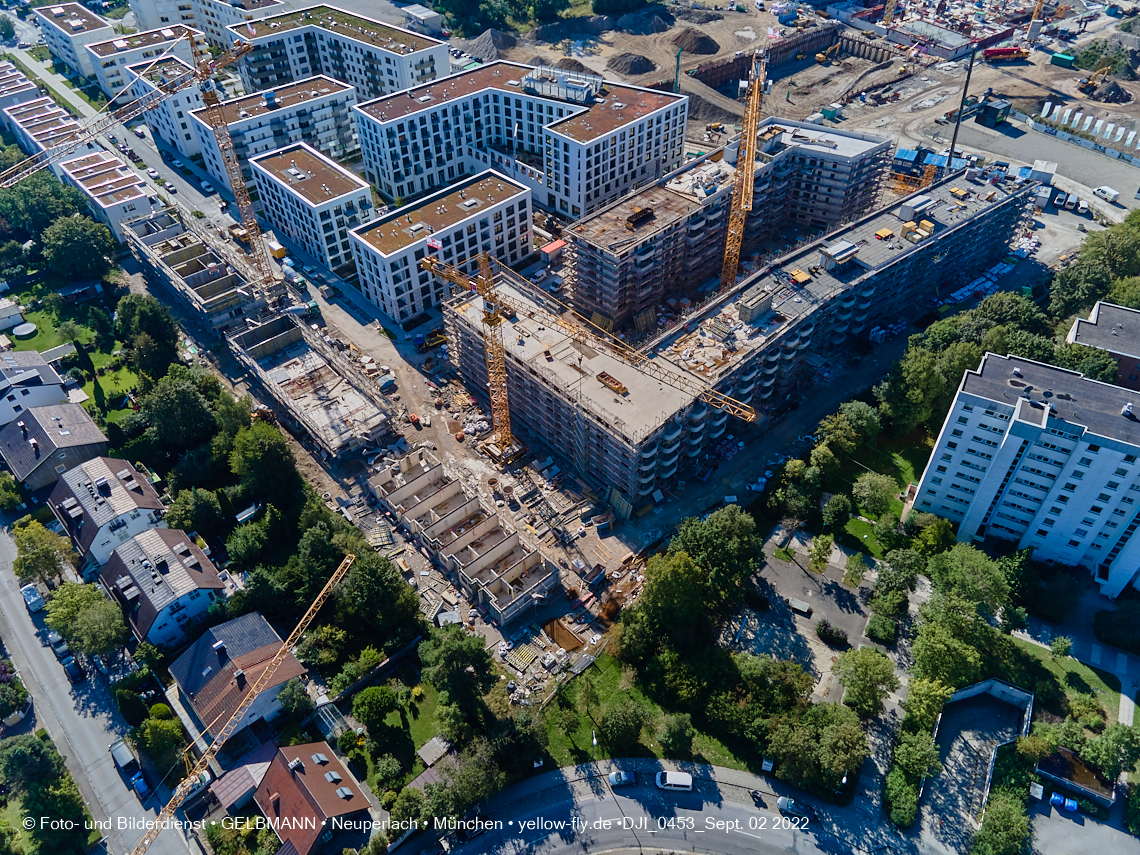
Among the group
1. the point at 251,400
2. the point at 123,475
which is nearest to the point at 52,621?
the point at 123,475

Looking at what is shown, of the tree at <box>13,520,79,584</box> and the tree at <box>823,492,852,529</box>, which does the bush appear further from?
the tree at <box>13,520,79,584</box>

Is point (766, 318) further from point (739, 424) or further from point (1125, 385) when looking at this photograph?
point (1125, 385)

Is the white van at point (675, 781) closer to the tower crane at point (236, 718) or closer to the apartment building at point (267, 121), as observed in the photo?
the tower crane at point (236, 718)

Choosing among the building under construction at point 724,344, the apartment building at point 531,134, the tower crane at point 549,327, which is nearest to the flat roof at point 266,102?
the apartment building at point 531,134

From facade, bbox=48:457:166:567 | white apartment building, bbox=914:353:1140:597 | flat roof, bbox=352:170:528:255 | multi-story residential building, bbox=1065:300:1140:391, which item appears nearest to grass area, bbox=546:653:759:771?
white apartment building, bbox=914:353:1140:597

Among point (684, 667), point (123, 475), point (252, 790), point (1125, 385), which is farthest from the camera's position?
point (1125, 385)

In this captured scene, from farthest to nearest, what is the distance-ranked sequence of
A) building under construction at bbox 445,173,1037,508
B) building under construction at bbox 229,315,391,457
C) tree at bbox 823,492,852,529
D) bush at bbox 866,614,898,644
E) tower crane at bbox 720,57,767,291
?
tower crane at bbox 720,57,767,291 → building under construction at bbox 229,315,391,457 → building under construction at bbox 445,173,1037,508 → tree at bbox 823,492,852,529 → bush at bbox 866,614,898,644

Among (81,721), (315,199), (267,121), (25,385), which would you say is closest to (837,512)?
(81,721)
